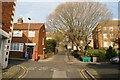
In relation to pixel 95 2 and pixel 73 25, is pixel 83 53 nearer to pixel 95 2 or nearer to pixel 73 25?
pixel 73 25

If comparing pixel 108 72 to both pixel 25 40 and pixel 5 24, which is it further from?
pixel 25 40

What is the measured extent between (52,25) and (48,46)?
11788 millimetres

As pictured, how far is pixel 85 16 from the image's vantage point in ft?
127

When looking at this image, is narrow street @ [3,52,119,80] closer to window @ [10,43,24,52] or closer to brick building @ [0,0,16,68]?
brick building @ [0,0,16,68]

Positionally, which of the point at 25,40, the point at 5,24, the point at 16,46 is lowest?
the point at 16,46

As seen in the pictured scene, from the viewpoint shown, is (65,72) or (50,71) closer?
(65,72)

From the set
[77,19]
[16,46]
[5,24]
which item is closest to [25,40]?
[16,46]

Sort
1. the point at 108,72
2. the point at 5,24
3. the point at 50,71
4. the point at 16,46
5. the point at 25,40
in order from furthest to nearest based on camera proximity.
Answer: the point at 25,40
the point at 16,46
the point at 50,71
the point at 5,24
the point at 108,72

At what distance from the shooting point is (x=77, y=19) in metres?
39.2

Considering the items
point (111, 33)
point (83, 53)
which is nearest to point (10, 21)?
point (83, 53)

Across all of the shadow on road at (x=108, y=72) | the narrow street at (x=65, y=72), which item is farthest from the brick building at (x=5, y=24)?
the shadow on road at (x=108, y=72)

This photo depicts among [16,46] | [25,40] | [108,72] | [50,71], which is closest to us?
[108,72]

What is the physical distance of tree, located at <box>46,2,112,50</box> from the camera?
3828 cm

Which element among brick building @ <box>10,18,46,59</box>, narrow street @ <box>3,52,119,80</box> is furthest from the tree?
narrow street @ <box>3,52,119,80</box>
